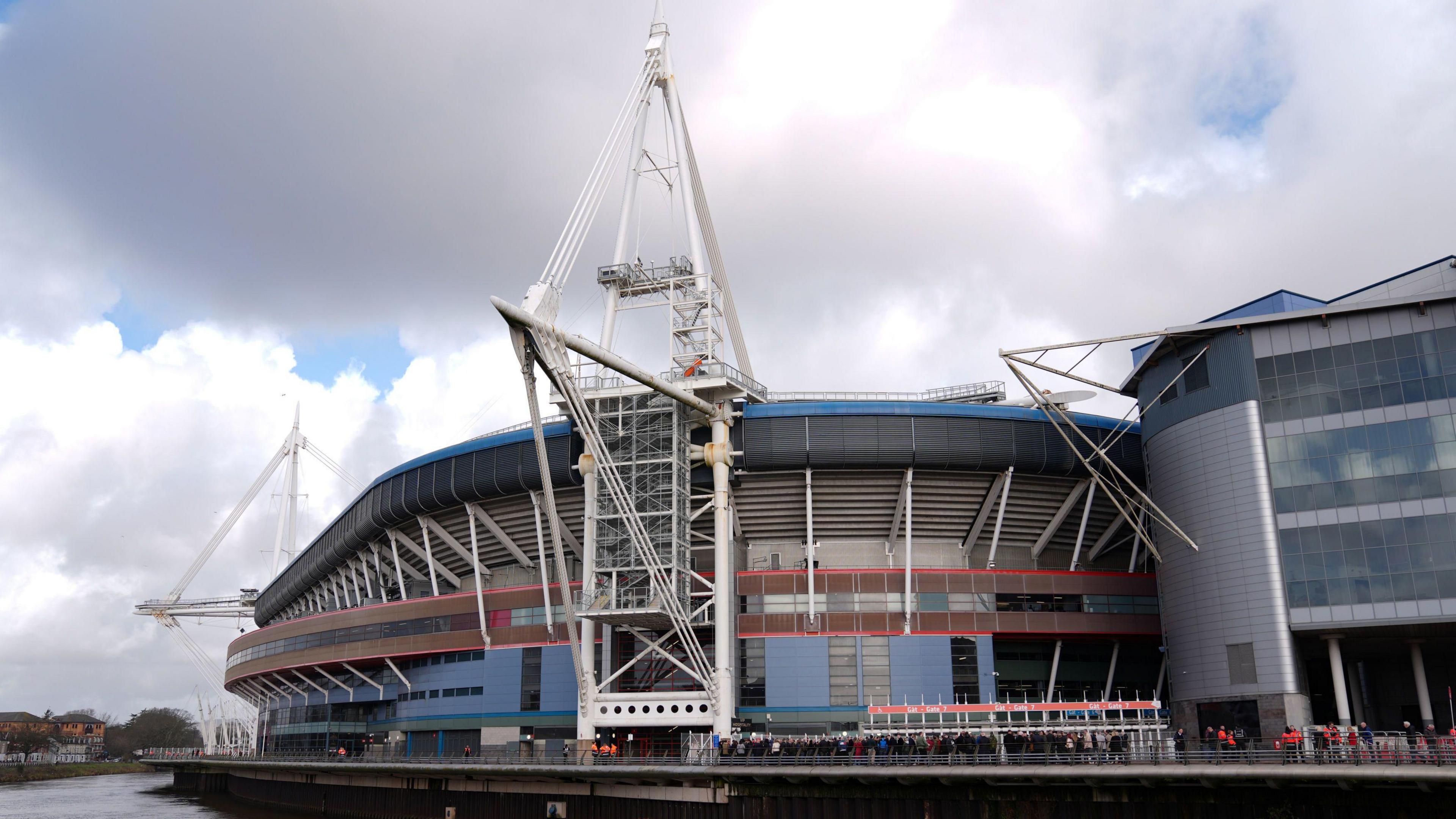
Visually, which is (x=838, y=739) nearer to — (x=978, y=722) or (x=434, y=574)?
(x=978, y=722)

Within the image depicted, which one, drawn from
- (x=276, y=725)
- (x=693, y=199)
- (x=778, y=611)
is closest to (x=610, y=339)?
(x=693, y=199)

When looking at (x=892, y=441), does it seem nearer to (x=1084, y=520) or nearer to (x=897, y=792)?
(x=1084, y=520)

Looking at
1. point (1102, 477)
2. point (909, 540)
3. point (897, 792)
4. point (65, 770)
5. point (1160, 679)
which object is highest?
point (1102, 477)

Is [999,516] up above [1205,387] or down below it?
below

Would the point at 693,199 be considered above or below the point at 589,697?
above

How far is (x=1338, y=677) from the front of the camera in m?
45.1

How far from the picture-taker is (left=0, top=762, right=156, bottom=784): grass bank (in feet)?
413

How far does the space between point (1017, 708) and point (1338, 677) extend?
13.9 metres

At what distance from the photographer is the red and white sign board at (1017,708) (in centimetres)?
4778

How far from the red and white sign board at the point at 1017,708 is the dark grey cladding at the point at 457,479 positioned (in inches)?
846

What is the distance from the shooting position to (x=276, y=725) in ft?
330

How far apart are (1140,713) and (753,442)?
2357 centimetres

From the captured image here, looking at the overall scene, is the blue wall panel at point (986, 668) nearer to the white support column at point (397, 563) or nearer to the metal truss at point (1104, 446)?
the metal truss at point (1104, 446)

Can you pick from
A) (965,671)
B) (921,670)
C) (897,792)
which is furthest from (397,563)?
(897,792)
